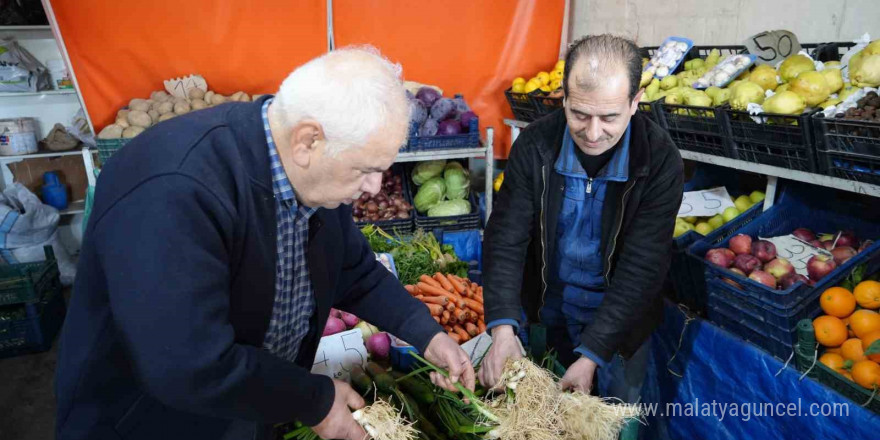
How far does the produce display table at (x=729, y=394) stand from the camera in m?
1.98

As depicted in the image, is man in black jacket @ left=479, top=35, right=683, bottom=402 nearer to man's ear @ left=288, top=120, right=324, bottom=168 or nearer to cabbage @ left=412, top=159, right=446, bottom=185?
man's ear @ left=288, top=120, right=324, bottom=168

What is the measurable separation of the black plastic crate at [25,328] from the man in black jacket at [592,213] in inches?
143

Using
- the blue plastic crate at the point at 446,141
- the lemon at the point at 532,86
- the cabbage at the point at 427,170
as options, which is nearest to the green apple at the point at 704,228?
the blue plastic crate at the point at 446,141

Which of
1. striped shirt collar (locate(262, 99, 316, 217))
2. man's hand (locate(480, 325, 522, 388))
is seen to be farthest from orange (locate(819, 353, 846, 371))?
striped shirt collar (locate(262, 99, 316, 217))

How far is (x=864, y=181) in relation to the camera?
2.00 metres

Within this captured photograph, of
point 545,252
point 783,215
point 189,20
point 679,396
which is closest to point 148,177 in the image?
point 545,252

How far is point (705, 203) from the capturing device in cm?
293

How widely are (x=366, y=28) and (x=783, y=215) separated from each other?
3.47m

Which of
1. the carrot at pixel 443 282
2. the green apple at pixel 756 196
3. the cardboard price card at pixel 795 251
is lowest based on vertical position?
the carrot at pixel 443 282

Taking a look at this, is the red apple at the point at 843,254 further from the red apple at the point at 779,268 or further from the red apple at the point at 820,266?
the red apple at the point at 779,268

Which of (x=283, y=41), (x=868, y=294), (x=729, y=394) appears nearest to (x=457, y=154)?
(x=283, y=41)

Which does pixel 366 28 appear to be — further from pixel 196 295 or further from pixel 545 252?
pixel 196 295

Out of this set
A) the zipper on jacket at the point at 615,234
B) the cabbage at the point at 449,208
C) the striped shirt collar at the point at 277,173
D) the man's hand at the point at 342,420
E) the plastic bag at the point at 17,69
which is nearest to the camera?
the striped shirt collar at the point at 277,173

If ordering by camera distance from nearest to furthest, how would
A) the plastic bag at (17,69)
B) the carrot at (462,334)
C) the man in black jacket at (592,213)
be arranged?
the man in black jacket at (592,213), the carrot at (462,334), the plastic bag at (17,69)
